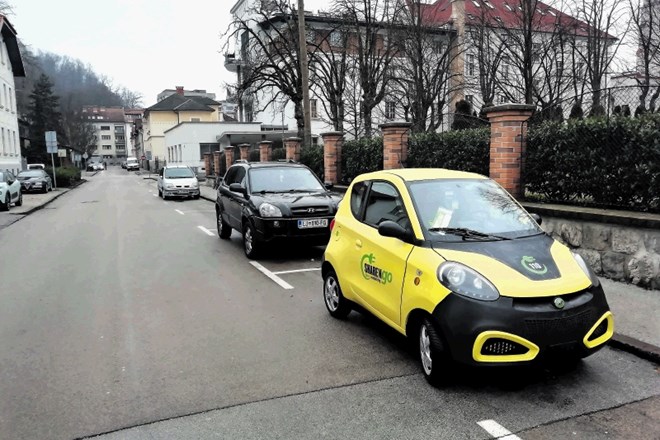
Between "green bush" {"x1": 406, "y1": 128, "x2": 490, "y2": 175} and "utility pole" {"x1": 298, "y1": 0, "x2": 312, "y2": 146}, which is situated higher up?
"utility pole" {"x1": 298, "y1": 0, "x2": 312, "y2": 146}

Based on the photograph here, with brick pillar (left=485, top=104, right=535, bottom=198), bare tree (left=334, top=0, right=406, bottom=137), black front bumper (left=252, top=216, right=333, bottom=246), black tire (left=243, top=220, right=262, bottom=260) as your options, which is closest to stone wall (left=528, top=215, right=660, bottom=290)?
brick pillar (left=485, top=104, right=535, bottom=198)

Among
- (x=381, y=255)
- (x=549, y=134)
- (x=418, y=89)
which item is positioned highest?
(x=418, y=89)

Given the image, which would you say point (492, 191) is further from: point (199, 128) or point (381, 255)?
point (199, 128)

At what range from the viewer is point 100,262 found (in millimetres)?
9500

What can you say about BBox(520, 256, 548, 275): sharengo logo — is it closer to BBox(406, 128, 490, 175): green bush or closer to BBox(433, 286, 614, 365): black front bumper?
BBox(433, 286, 614, 365): black front bumper

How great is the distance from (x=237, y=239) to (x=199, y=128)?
3984 centimetres

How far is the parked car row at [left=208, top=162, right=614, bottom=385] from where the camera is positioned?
146 inches

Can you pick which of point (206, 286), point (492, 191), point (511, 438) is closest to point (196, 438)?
point (511, 438)

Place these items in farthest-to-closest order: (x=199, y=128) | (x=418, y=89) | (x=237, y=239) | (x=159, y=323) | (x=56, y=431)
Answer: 1. (x=199, y=128)
2. (x=418, y=89)
3. (x=237, y=239)
4. (x=159, y=323)
5. (x=56, y=431)

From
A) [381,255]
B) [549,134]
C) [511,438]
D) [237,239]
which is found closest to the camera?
[511,438]

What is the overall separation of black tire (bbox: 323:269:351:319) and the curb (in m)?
2.62

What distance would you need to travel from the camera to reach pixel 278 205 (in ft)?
30.2

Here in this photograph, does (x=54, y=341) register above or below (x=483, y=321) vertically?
below

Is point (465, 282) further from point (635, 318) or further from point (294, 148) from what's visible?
point (294, 148)
